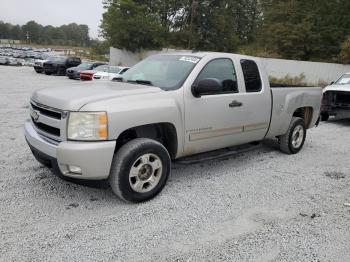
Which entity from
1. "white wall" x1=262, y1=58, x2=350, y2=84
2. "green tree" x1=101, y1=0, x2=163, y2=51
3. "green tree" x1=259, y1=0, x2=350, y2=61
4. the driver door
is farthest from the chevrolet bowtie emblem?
"green tree" x1=101, y1=0, x2=163, y2=51

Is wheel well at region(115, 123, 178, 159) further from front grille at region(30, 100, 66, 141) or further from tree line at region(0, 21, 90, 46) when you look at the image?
tree line at region(0, 21, 90, 46)

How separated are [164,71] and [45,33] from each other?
150 m

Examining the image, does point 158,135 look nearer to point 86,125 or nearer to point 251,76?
point 86,125

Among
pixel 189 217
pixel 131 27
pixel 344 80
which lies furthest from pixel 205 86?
pixel 131 27

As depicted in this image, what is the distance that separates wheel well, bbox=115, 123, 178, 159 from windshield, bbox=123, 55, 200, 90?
1.65ft

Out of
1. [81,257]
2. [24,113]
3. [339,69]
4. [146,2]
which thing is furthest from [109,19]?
[81,257]

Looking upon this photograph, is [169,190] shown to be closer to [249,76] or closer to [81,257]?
[81,257]

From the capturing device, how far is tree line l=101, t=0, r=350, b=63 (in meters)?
29.4

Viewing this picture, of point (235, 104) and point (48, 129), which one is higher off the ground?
point (235, 104)

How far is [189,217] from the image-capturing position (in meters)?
3.98

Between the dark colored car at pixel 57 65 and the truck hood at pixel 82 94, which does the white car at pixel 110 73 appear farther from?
the truck hood at pixel 82 94

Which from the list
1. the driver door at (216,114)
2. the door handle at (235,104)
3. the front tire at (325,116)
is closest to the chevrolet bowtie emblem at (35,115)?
the driver door at (216,114)

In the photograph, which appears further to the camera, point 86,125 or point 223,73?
point 223,73

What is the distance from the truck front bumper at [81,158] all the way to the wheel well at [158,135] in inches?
20.5
